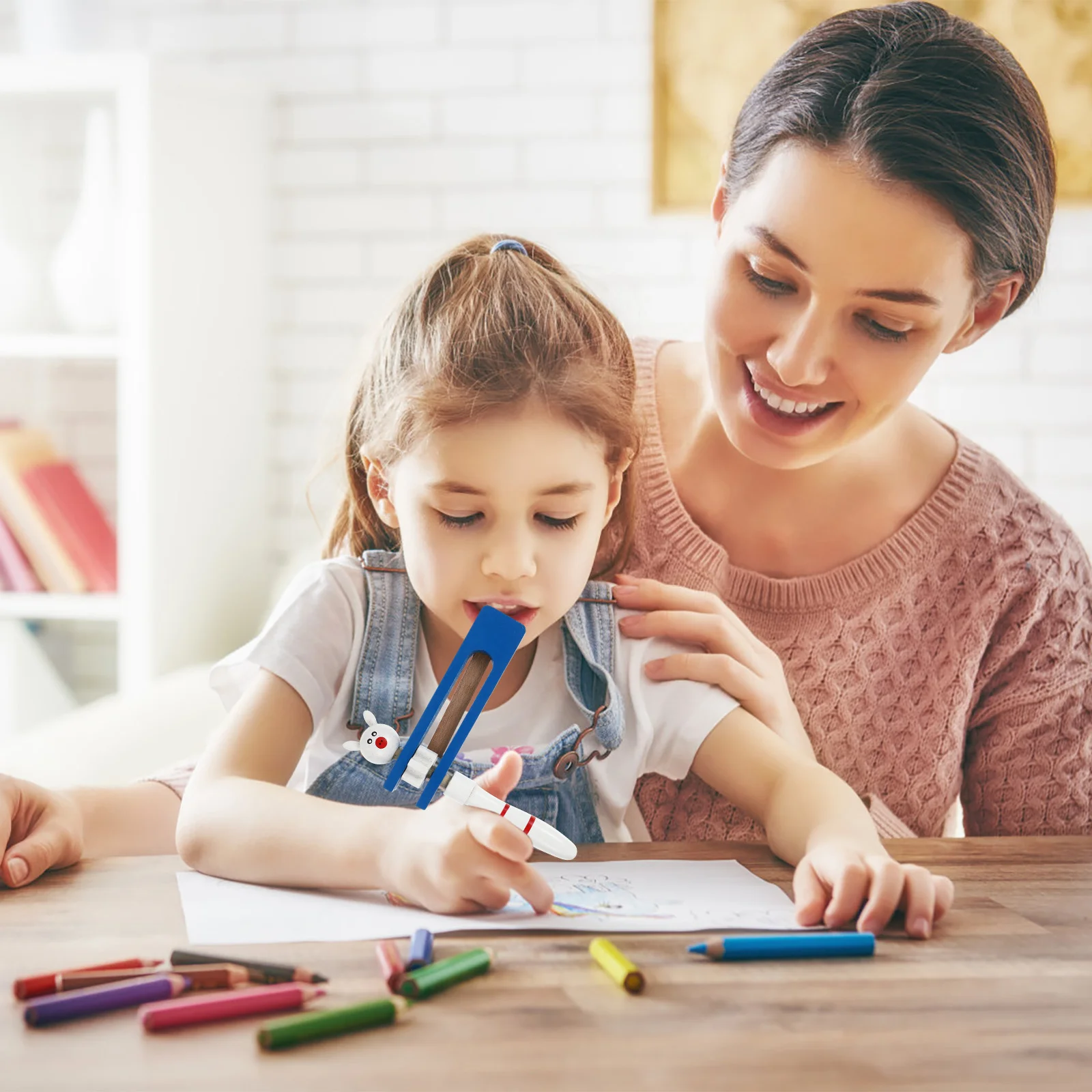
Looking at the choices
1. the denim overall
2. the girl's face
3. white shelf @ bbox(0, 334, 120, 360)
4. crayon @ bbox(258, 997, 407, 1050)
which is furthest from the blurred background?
crayon @ bbox(258, 997, 407, 1050)

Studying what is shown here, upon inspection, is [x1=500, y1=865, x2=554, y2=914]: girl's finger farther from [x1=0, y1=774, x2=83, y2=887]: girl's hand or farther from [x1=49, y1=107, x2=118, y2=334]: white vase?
[x1=49, y1=107, x2=118, y2=334]: white vase

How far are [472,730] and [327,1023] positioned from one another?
1.67 ft

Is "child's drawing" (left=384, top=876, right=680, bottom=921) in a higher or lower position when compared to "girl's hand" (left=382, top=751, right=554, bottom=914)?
lower

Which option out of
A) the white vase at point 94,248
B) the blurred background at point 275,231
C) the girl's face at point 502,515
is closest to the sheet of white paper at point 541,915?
the girl's face at point 502,515

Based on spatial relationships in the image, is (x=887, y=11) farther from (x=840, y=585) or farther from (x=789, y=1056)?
(x=789, y=1056)

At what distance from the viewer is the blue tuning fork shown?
35.3 inches

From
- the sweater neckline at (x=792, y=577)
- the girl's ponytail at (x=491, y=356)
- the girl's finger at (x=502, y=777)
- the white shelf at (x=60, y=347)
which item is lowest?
the girl's finger at (x=502, y=777)

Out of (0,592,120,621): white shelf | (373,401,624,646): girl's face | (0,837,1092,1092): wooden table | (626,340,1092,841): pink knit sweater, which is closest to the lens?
(0,837,1092,1092): wooden table

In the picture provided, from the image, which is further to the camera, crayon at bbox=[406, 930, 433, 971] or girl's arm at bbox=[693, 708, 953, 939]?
girl's arm at bbox=[693, 708, 953, 939]

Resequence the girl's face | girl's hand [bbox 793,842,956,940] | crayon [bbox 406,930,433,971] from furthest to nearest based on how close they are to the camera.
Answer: the girl's face, girl's hand [bbox 793,842,956,940], crayon [bbox 406,930,433,971]

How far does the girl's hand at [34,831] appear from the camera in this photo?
2.98 ft

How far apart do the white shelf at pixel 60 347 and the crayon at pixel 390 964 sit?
2.20 m

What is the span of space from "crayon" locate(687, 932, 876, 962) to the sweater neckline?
2.12ft

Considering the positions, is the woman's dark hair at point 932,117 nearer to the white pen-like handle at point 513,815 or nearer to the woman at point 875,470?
the woman at point 875,470
